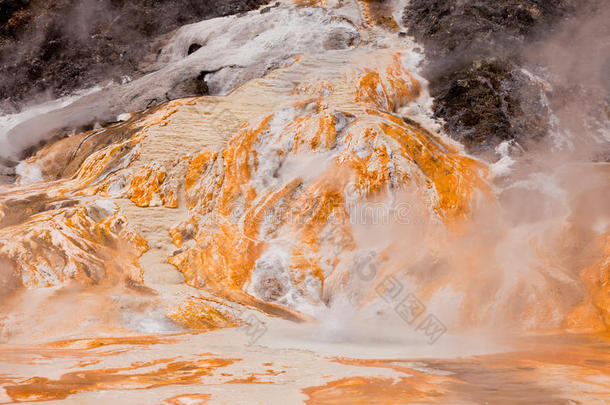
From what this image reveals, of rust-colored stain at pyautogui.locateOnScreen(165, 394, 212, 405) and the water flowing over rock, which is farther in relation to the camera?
the water flowing over rock

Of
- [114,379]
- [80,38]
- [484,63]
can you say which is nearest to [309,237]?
[114,379]

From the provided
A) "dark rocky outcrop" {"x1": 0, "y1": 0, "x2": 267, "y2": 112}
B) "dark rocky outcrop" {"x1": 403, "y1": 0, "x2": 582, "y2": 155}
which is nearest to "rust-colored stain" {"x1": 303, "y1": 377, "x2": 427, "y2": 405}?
"dark rocky outcrop" {"x1": 403, "y1": 0, "x2": 582, "y2": 155}

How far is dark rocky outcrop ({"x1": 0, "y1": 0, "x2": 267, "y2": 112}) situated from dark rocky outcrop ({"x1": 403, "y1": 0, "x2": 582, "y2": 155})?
513cm

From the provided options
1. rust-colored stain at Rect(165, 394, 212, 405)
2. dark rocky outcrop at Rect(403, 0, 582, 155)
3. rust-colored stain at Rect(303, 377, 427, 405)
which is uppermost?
dark rocky outcrop at Rect(403, 0, 582, 155)

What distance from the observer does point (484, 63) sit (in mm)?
10305

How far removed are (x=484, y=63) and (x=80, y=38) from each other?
9451mm

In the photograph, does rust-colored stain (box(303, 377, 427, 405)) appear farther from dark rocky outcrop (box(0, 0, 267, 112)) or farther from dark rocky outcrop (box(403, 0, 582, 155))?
dark rocky outcrop (box(0, 0, 267, 112))

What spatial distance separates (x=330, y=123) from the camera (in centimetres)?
766

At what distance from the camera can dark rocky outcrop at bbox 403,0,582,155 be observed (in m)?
9.26

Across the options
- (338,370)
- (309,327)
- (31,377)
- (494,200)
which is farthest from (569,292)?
(31,377)

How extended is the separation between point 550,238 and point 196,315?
14.2 ft

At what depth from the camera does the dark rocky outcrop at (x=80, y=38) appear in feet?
40.5

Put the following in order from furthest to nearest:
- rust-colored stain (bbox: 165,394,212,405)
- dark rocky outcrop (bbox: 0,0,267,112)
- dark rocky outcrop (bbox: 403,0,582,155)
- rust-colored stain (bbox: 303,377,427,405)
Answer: dark rocky outcrop (bbox: 0,0,267,112)
dark rocky outcrop (bbox: 403,0,582,155)
rust-colored stain (bbox: 303,377,427,405)
rust-colored stain (bbox: 165,394,212,405)

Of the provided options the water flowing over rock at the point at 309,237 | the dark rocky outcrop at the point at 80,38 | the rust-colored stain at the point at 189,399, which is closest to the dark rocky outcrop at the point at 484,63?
the water flowing over rock at the point at 309,237
